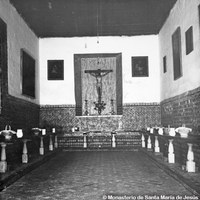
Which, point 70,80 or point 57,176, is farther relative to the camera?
point 70,80

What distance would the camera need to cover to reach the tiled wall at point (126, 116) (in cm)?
1328

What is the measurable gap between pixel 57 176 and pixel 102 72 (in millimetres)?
6859

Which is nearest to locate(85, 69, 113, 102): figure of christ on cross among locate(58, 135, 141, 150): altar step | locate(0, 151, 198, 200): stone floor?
locate(58, 135, 141, 150): altar step

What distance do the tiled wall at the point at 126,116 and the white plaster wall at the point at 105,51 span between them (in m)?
0.28

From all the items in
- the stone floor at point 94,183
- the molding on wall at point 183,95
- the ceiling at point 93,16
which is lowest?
the stone floor at point 94,183

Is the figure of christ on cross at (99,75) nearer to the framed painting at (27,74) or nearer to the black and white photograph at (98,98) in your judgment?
the black and white photograph at (98,98)

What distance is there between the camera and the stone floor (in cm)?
497

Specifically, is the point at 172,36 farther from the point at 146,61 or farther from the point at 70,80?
the point at 70,80

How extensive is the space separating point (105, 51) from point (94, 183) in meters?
8.67

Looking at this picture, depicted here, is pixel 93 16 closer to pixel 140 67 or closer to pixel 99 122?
pixel 140 67

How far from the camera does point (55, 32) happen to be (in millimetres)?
13078

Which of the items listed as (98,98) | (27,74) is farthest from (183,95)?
(27,74)

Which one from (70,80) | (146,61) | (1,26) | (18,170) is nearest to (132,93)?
(146,61)

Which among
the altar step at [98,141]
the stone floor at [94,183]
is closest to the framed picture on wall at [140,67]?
the altar step at [98,141]
